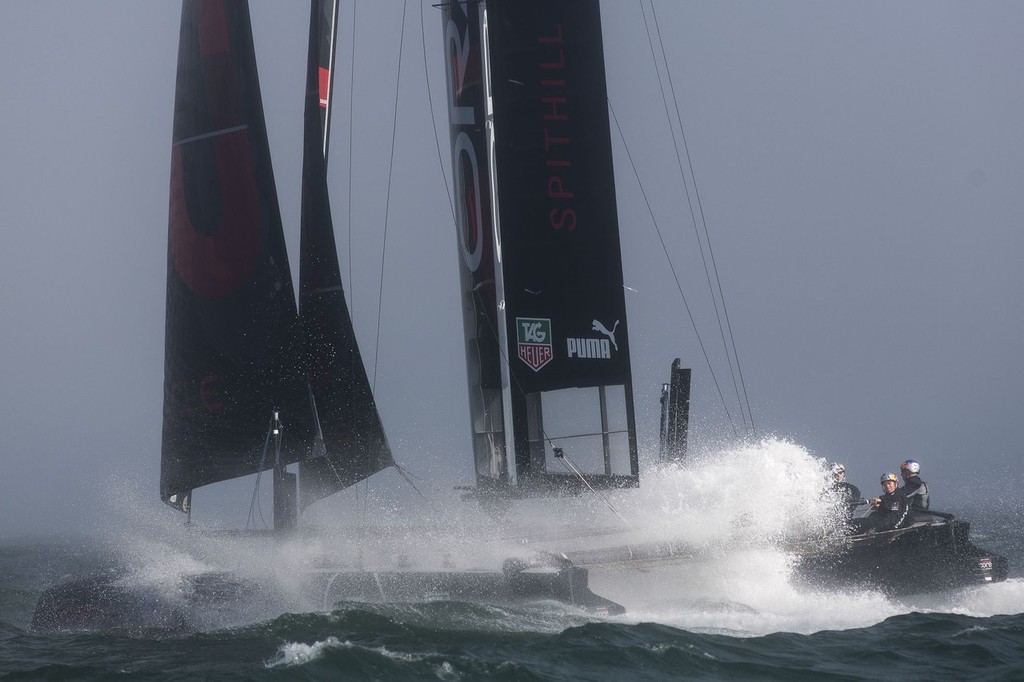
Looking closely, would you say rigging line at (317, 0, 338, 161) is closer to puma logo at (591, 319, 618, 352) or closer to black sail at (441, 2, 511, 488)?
black sail at (441, 2, 511, 488)

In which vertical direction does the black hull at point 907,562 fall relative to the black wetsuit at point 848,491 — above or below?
below

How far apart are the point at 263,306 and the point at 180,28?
3060mm

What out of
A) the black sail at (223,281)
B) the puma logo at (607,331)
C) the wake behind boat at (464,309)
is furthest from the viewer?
the puma logo at (607,331)

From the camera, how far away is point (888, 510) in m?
11.4

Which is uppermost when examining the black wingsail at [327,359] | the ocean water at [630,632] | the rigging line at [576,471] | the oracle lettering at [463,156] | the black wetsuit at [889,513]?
the oracle lettering at [463,156]

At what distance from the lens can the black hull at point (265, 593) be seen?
8.91 metres

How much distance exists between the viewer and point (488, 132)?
11.7 metres

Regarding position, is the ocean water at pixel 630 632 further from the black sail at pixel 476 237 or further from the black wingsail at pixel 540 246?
the black sail at pixel 476 237

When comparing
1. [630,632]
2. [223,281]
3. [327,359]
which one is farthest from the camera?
[327,359]

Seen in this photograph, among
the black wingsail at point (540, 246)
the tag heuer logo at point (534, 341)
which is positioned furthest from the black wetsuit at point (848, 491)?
the tag heuer logo at point (534, 341)

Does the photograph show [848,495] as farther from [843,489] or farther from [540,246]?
[540,246]

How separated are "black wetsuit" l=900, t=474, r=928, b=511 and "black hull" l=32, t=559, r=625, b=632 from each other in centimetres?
425

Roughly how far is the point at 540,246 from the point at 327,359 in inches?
98.7

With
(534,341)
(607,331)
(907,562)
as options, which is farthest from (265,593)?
(907,562)
